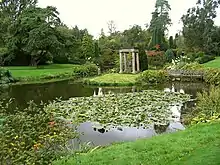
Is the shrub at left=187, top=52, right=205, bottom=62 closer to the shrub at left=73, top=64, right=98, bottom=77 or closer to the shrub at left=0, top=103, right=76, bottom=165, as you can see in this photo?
the shrub at left=73, top=64, right=98, bottom=77

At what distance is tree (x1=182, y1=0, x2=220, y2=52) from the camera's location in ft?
125

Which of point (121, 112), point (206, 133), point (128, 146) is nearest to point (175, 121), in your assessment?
point (121, 112)

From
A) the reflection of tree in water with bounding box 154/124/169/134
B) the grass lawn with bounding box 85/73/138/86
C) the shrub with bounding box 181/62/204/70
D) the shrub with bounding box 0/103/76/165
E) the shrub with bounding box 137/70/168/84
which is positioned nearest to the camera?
the shrub with bounding box 0/103/76/165

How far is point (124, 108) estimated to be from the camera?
43.5 ft

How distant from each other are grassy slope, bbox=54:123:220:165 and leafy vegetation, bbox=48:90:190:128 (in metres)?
3.65

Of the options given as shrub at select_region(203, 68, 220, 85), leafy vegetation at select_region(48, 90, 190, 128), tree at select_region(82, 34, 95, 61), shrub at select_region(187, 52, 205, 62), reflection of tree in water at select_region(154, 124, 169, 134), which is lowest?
reflection of tree in water at select_region(154, 124, 169, 134)

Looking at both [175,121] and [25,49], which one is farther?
[25,49]

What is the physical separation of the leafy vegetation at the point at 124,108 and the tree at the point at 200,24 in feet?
77.3

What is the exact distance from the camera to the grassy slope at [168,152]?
5.66 m

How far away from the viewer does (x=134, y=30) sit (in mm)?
48594

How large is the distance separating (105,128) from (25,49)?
25965 millimetres

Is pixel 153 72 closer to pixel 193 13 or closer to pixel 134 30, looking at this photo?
pixel 193 13

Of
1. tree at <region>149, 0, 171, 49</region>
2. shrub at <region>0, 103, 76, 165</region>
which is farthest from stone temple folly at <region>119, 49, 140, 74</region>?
tree at <region>149, 0, 171, 49</region>

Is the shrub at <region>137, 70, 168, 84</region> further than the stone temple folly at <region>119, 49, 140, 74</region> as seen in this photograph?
No
